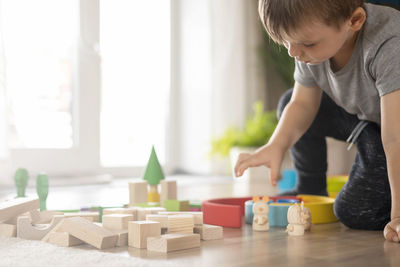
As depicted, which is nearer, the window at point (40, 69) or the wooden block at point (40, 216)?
the wooden block at point (40, 216)

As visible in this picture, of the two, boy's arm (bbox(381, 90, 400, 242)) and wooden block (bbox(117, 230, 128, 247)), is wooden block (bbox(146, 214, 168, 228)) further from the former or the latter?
boy's arm (bbox(381, 90, 400, 242))

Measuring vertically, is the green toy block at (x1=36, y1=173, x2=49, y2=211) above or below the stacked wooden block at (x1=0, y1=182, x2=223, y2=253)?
above

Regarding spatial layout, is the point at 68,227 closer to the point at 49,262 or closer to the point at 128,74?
the point at 49,262

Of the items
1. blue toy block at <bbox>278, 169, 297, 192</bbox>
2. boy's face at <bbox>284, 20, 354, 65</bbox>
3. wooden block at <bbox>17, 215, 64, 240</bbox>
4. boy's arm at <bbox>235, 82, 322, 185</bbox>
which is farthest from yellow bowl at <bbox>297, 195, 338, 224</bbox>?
blue toy block at <bbox>278, 169, 297, 192</bbox>

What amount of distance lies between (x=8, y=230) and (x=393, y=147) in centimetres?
75

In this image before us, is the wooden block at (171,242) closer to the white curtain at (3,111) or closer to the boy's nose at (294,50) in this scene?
the boy's nose at (294,50)

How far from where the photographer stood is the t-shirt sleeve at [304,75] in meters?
1.25

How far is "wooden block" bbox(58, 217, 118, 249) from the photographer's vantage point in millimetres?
911

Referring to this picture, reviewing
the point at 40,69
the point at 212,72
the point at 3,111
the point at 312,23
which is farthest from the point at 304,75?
the point at 212,72

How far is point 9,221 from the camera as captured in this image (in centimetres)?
104

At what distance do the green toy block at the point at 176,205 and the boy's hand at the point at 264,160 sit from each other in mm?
162

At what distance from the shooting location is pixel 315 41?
100cm

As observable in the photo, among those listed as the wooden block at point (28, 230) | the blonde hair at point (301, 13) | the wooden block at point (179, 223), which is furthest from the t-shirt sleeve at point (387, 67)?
the wooden block at point (28, 230)

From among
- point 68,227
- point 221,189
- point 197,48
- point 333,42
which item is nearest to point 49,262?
point 68,227
